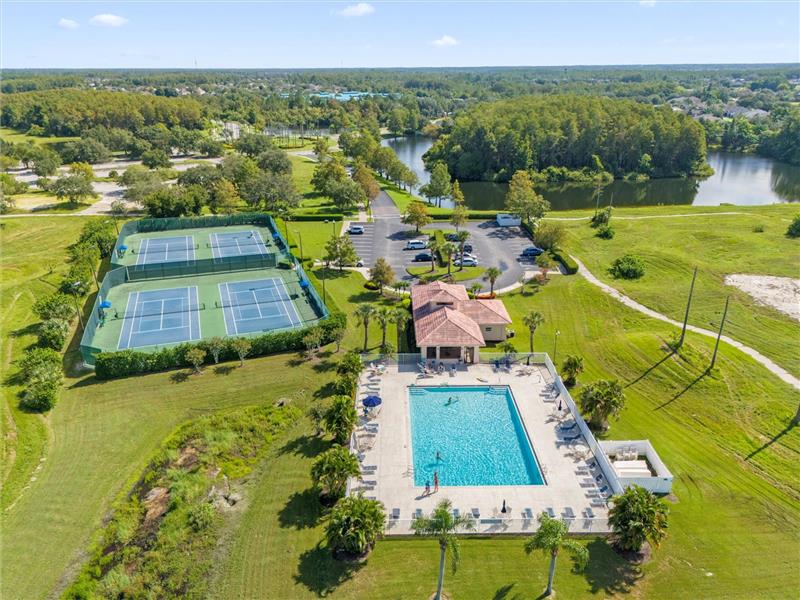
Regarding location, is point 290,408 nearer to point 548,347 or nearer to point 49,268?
point 548,347

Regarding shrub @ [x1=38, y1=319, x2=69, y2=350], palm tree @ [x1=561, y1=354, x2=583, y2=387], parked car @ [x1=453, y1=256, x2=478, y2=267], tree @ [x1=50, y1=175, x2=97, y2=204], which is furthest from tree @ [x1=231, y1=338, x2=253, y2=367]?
tree @ [x1=50, y1=175, x2=97, y2=204]

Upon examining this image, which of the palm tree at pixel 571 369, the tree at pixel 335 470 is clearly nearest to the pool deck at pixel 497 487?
the palm tree at pixel 571 369

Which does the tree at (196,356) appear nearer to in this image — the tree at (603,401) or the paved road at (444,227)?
the paved road at (444,227)

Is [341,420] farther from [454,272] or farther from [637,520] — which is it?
[454,272]

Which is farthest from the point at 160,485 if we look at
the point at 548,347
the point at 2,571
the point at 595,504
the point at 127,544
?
the point at 548,347

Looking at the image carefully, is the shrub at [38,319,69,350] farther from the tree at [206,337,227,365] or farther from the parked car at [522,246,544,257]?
the parked car at [522,246,544,257]

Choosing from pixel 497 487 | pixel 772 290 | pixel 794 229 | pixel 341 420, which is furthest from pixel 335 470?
pixel 794 229

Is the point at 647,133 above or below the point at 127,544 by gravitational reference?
above
